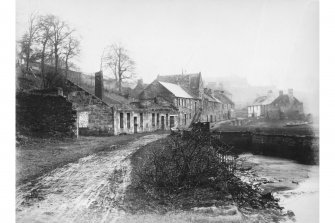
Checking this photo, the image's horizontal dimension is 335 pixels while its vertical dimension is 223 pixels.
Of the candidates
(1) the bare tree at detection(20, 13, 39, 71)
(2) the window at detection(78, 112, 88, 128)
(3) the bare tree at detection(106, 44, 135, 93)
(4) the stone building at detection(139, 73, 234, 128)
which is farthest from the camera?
(4) the stone building at detection(139, 73, 234, 128)

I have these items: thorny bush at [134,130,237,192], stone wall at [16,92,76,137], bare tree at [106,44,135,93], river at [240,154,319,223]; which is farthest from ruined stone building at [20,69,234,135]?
thorny bush at [134,130,237,192]

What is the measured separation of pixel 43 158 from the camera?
766cm

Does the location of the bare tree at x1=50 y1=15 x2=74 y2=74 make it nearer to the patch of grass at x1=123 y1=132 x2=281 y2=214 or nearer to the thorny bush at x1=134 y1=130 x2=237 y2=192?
the thorny bush at x1=134 y1=130 x2=237 y2=192

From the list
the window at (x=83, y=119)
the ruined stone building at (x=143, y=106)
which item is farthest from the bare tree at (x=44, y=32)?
the window at (x=83, y=119)

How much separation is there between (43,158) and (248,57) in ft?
22.7

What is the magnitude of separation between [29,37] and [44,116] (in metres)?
2.99

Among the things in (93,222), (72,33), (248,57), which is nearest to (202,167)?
(93,222)

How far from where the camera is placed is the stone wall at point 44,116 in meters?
6.70

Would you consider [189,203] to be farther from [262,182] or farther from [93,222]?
[262,182]

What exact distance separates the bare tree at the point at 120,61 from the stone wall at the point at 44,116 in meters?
2.63

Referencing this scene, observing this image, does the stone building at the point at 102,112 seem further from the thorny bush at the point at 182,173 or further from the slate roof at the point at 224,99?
the thorny bush at the point at 182,173

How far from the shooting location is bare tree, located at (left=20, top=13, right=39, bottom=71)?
21.4 feet

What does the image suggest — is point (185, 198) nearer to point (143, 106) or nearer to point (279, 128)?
point (279, 128)

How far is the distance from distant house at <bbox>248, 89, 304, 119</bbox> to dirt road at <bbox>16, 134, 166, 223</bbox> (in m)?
5.65
